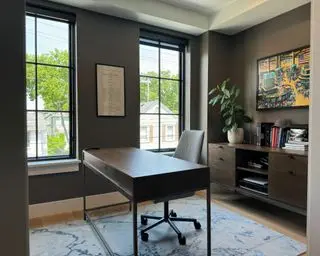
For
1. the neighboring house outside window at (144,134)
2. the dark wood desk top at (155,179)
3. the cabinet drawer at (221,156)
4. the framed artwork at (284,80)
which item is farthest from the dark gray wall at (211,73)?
the dark wood desk top at (155,179)

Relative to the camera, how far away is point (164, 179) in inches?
58.4

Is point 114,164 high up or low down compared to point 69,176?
up

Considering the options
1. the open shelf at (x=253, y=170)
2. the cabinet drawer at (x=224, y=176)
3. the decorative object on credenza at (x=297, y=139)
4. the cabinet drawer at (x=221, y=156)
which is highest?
the decorative object on credenza at (x=297, y=139)

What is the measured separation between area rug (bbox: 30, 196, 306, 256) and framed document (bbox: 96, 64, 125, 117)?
1.33 metres

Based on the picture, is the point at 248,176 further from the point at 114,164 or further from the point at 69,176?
the point at 69,176

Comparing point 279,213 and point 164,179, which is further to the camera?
point 279,213

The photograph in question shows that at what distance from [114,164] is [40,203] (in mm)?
1600

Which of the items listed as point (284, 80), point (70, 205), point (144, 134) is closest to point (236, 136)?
point (284, 80)

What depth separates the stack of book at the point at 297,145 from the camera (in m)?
2.59

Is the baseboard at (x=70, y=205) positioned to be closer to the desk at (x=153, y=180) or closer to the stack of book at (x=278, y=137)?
the desk at (x=153, y=180)

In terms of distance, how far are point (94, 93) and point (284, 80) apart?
241 centimetres

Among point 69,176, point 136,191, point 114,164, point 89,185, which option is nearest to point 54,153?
point 69,176

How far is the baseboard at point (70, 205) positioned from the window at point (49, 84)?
0.56m

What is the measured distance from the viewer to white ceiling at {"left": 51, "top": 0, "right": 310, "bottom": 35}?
2900mm
